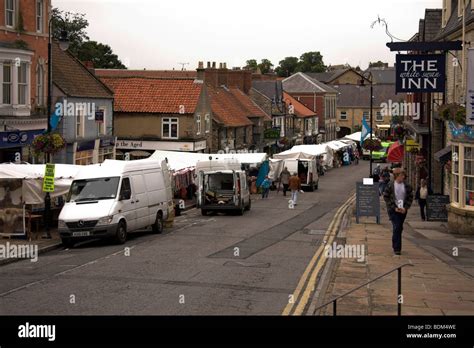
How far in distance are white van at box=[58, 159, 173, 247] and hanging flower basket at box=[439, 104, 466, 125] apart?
9640mm

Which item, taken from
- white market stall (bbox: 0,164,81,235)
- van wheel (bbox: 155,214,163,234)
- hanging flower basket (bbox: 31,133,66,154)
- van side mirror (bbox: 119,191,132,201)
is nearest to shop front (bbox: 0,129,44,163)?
hanging flower basket (bbox: 31,133,66,154)

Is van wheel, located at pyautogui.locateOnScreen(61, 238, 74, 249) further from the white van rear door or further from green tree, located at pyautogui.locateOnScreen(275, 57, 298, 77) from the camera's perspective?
green tree, located at pyautogui.locateOnScreen(275, 57, 298, 77)

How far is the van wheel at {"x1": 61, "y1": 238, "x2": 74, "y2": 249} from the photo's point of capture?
22.3 m

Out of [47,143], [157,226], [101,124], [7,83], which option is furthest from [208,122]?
[157,226]

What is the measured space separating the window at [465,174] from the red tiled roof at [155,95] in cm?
3165

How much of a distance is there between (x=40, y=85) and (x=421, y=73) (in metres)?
19.0

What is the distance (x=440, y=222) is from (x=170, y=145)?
96.2 ft

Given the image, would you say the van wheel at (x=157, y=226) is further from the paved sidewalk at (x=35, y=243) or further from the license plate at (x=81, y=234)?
the license plate at (x=81, y=234)

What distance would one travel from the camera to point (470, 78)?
19.6m

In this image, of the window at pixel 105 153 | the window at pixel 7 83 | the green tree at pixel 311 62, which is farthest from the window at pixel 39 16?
the green tree at pixel 311 62

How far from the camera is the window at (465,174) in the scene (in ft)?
81.7

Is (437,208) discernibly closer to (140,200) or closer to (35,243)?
(140,200)
